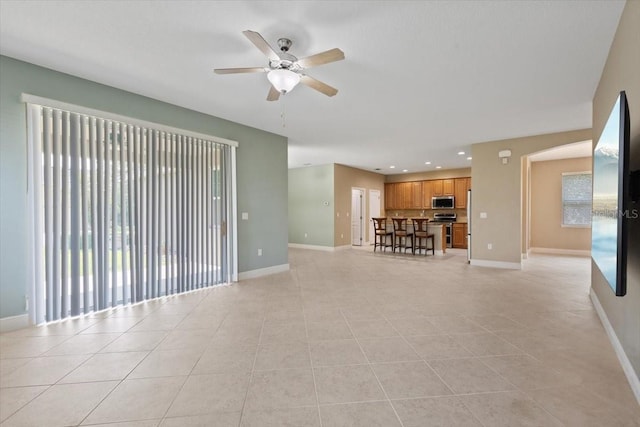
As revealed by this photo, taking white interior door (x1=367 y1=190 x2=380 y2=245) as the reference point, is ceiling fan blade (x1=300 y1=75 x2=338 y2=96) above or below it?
above

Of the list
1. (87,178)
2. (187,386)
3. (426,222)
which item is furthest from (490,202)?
(87,178)

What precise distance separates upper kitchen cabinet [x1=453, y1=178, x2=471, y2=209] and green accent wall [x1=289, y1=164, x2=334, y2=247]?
185 inches

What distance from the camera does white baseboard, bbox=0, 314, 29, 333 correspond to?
9.25 ft

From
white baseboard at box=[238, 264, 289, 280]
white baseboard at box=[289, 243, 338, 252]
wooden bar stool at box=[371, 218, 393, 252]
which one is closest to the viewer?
white baseboard at box=[238, 264, 289, 280]

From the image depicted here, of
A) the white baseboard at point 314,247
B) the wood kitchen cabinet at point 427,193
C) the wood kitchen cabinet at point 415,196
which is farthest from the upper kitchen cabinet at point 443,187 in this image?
the white baseboard at point 314,247

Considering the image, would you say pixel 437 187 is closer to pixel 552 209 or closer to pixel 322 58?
pixel 552 209

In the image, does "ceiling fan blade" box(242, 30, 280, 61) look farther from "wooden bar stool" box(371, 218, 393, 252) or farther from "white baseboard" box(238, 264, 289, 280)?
"wooden bar stool" box(371, 218, 393, 252)

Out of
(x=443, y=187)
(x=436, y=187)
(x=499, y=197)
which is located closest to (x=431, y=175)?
(x=436, y=187)

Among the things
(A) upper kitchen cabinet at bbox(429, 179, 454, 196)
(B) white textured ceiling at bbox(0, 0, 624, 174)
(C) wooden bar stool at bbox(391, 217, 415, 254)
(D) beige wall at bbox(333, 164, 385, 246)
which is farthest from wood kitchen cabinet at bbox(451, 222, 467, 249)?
(B) white textured ceiling at bbox(0, 0, 624, 174)

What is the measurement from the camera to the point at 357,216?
34.6ft

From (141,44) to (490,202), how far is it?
21.8 ft

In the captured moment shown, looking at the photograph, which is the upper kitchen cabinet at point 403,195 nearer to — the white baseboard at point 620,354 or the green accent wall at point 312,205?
the green accent wall at point 312,205

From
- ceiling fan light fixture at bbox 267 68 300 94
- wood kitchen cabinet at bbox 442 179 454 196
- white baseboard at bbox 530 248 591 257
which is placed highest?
ceiling fan light fixture at bbox 267 68 300 94

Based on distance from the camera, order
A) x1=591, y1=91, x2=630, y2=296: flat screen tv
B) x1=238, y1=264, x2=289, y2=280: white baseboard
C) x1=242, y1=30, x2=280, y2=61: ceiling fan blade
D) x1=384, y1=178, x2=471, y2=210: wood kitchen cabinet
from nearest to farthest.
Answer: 1. x1=591, y1=91, x2=630, y2=296: flat screen tv
2. x1=242, y1=30, x2=280, y2=61: ceiling fan blade
3. x1=238, y1=264, x2=289, y2=280: white baseboard
4. x1=384, y1=178, x2=471, y2=210: wood kitchen cabinet
